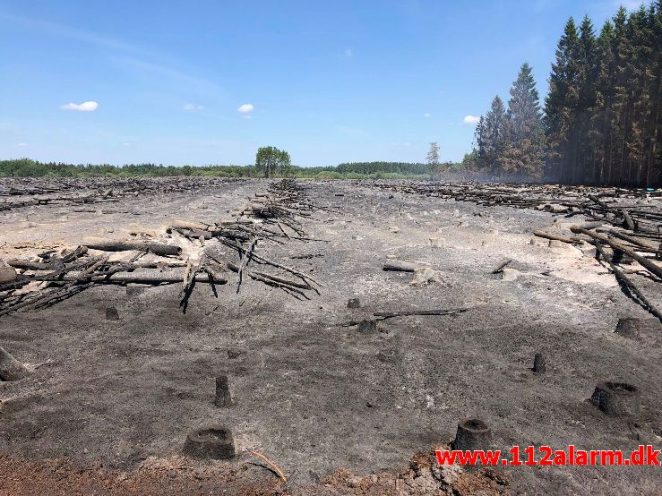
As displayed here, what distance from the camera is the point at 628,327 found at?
582 cm

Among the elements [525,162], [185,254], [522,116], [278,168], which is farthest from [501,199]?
[278,168]

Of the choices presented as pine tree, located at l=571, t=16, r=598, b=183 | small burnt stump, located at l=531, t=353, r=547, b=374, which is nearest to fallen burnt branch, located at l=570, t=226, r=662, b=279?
small burnt stump, located at l=531, t=353, r=547, b=374

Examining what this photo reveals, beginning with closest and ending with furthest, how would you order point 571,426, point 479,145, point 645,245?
point 571,426
point 645,245
point 479,145

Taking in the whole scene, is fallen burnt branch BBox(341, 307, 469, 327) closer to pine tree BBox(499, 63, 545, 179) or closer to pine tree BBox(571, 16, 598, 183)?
pine tree BBox(571, 16, 598, 183)

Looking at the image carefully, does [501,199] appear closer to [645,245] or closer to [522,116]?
[645,245]

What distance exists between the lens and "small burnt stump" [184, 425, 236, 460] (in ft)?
10.9

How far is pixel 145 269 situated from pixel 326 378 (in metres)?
5.80

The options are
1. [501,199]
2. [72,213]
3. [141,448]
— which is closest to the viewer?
[141,448]

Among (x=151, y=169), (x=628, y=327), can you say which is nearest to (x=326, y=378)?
(x=628, y=327)

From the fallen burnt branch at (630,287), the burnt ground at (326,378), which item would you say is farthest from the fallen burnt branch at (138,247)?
the fallen burnt branch at (630,287)

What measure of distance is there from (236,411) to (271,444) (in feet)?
2.08

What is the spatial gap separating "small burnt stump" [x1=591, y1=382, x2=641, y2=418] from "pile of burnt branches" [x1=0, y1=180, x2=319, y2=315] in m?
4.74

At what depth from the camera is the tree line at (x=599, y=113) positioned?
141 ft

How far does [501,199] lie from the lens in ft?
78.4
